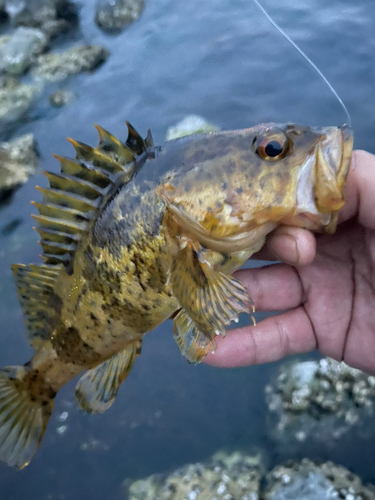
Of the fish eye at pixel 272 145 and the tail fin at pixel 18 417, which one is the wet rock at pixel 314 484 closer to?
the tail fin at pixel 18 417

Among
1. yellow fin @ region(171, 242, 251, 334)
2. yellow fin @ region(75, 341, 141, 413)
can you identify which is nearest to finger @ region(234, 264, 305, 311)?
yellow fin @ region(171, 242, 251, 334)

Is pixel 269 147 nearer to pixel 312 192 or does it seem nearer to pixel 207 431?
pixel 312 192

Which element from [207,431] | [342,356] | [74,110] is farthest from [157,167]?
[74,110]

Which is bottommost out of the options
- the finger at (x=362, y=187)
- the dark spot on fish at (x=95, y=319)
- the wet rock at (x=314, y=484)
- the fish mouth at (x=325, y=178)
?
the wet rock at (x=314, y=484)

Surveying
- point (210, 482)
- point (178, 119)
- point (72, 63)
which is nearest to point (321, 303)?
point (210, 482)

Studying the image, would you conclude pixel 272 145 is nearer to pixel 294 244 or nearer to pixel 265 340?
pixel 294 244

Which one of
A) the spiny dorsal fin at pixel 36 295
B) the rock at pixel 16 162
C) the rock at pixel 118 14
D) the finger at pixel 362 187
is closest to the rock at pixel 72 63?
the rock at pixel 118 14
